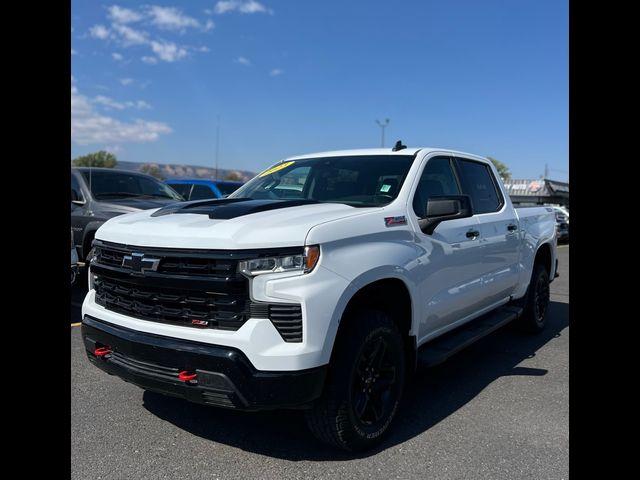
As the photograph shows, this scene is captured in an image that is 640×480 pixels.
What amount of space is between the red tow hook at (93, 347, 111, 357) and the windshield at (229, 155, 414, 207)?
1.61 metres

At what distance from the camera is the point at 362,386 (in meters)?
3.09

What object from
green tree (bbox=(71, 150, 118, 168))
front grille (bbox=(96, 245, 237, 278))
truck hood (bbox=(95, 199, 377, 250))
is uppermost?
green tree (bbox=(71, 150, 118, 168))

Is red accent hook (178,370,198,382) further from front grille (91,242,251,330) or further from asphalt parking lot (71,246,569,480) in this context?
asphalt parking lot (71,246,569,480)

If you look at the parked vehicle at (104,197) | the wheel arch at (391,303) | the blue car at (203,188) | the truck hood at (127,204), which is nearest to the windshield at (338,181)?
the wheel arch at (391,303)

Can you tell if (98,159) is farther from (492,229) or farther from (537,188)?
(492,229)

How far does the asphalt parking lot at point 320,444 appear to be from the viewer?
2.91 m

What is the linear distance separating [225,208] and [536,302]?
4.10 metres

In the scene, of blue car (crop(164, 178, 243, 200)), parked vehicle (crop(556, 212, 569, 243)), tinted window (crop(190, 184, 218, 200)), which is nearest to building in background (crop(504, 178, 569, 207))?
parked vehicle (crop(556, 212, 569, 243))

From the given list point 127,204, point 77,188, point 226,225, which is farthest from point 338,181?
point 77,188

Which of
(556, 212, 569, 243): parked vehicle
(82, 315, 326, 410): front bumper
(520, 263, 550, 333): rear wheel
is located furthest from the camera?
(556, 212, 569, 243): parked vehicle

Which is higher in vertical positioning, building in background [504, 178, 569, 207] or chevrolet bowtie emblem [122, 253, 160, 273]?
building in background [504, 178, 569, 207]

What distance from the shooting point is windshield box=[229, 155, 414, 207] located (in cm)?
381
